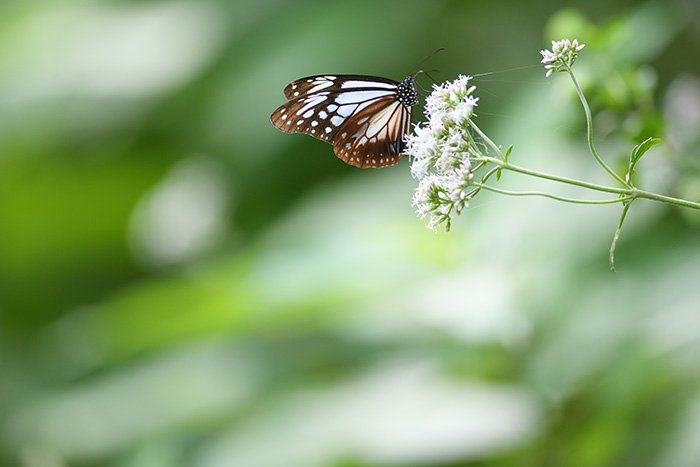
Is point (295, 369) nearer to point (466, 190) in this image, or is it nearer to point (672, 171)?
point (672, 171)

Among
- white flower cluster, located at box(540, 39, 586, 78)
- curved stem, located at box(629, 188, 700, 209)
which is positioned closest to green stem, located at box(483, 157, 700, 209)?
curved stem, located at box(629, 188, 700, 209)

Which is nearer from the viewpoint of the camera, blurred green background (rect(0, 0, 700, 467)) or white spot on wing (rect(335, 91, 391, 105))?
white spot on wing (rect(335, 91, 391, 105))

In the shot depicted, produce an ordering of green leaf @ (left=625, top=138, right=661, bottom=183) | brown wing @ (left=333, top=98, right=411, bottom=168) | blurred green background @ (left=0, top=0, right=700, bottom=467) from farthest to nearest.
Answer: blurred green background @ (left=0, top=0, right=700, bottom=467)
brown wing @ (left=333, top=98, right=411, bottom=168)
green leaf @ (left=625, top=138, right=661, bottom=183)

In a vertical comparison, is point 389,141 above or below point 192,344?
below

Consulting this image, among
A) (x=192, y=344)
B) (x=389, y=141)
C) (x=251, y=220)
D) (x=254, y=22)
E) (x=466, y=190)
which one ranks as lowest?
(x=466, y=190)

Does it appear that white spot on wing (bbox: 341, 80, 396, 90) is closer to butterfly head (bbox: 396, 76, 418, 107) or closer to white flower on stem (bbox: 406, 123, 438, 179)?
butterfly head (bbox: 396, 76, 418, 107)

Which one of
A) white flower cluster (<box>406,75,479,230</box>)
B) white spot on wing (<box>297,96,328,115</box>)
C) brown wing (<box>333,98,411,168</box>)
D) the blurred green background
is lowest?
white flower cluster (<box>406,75,479,230</box>)

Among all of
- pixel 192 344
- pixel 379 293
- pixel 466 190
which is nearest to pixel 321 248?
pixel 379 293
